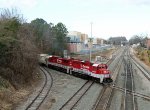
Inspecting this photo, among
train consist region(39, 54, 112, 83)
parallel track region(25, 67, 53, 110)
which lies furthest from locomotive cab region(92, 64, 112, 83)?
parallel track region(25, 67, 53, 110)

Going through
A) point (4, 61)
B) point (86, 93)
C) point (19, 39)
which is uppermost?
point (19, 39)

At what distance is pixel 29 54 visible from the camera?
1342 inches

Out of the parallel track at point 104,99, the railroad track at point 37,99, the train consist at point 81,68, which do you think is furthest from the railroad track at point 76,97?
the railroad track at point 37,99

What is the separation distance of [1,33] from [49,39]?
1747 inches

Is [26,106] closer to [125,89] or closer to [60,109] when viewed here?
[60,109]

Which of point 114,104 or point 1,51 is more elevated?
point 1,51

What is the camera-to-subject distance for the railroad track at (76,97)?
2348cm

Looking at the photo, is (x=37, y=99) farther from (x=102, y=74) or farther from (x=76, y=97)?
(x=102, y=74)

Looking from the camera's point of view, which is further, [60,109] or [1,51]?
[1,51]

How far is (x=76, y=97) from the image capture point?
2761 centimetres

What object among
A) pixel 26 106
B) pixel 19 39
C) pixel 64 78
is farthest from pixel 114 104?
pixel 64 78

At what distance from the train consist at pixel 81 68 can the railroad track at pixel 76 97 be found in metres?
1.41

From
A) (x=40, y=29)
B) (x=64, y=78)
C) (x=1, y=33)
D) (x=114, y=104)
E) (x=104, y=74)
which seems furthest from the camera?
(x=40, y=29)

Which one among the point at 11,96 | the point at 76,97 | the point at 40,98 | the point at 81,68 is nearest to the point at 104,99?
the point at 76,97
